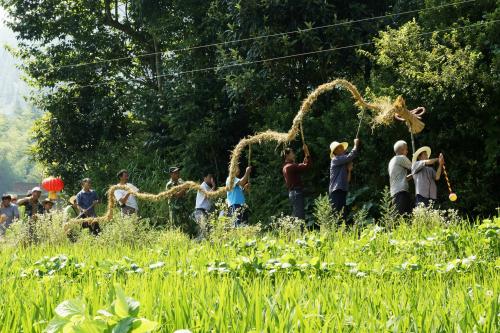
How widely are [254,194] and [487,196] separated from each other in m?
5.03

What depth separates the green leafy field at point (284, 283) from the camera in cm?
290

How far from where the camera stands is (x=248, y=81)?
607 inches

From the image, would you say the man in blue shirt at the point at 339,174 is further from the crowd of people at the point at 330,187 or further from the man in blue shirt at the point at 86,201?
the man in blue shirt at the point at 86,201

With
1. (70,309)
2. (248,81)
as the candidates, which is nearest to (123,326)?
(70,309)

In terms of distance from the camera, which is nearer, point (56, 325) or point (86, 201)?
point (56, 325)

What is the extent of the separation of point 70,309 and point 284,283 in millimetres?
2963

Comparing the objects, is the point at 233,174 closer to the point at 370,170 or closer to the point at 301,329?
the point at 370,170

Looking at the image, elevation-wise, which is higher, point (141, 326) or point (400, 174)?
point (141, 326)

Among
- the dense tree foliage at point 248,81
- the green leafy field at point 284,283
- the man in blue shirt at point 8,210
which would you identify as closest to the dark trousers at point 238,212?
the green leafy field at point 284,283

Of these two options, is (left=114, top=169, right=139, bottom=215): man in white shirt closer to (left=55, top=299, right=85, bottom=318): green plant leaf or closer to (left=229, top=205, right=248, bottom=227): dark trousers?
(left=229, top=205, right=248, bottom=227): dark trousers

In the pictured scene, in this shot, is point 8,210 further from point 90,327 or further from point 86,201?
point 90,327

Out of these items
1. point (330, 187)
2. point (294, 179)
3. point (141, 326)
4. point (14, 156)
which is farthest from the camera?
point (14, 156)

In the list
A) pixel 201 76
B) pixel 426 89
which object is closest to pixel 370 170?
pixel 426 89

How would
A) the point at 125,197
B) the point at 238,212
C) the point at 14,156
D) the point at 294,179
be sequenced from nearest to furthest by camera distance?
Answer: 1. the point at 294,179
2. the point at 238,212
3. the point at 125,197
4. the point at 14,156
